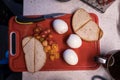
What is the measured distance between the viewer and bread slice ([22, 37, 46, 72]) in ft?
2.58

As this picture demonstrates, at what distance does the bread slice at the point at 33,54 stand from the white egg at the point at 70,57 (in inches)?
3.1

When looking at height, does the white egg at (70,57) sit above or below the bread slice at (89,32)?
below

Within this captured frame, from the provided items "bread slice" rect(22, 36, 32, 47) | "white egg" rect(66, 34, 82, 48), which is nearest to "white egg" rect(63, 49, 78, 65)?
"white egg" rect(66, 34, 82, 48)

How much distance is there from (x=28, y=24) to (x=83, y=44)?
0.20 metres

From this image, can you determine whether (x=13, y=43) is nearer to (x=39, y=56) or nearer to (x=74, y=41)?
(x=39, y=56)

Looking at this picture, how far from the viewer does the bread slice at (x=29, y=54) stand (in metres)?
0.79

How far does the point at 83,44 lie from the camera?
78 cm

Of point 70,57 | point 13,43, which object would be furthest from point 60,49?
point 13,43

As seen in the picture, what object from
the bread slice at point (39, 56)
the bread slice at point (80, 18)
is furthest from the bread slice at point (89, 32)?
the bread slice at point (39, 56)

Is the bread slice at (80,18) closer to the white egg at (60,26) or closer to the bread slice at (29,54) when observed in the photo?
the white egg at (60,26)

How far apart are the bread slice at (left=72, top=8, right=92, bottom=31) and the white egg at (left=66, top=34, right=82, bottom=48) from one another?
41 millimetres

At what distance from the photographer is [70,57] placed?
2.45ft

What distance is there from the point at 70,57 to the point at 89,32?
0.37ft

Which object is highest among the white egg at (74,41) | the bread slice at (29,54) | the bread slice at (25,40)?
the white egg at (74,41)
